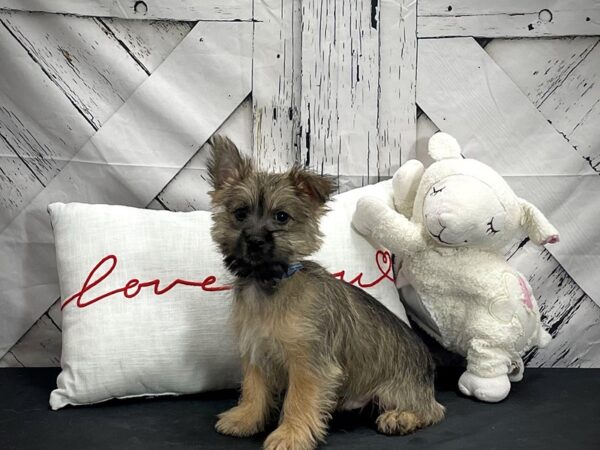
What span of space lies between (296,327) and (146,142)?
3.20 ft

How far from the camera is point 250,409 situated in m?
1.84

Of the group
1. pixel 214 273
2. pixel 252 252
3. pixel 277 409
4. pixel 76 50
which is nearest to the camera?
pixel 252 252

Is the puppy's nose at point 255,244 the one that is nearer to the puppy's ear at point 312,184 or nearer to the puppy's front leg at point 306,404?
the puppy's ear at point 312,184

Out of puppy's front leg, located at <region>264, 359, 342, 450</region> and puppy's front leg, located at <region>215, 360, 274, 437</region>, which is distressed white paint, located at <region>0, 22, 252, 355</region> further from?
puppy's front leg, located at <region>264, 359, 342, 450</region>

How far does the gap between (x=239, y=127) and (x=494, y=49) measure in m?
Answer: 0.91

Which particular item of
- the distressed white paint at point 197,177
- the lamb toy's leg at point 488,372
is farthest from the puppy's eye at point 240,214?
the lamb toy's leg at point 488,372

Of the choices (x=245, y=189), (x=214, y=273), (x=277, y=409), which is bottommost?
(x=277, y=409)

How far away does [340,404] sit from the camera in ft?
6.34

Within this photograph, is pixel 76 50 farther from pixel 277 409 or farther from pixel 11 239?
pixel 277 409

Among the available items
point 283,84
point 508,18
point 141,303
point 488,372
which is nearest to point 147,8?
point 283,84

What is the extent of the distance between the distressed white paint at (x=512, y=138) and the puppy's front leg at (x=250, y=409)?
1108 millimetres

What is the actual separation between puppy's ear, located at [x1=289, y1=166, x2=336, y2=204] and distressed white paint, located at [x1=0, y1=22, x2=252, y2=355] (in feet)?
2.38

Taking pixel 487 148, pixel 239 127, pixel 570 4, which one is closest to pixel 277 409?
pixel 239 127

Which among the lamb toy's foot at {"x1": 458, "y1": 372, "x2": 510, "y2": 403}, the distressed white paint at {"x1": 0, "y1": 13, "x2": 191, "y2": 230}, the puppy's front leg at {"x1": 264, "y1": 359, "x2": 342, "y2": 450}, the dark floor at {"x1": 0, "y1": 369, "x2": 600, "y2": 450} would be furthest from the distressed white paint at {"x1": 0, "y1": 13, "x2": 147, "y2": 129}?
the lamb toy's foot at {"x1": 458, "y1": 372, "x2": 510, "y2": 403}
